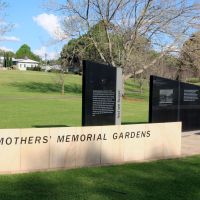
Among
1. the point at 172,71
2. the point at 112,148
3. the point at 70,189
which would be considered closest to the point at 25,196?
the point at 70,189

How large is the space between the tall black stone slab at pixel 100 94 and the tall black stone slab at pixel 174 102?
7.94ft

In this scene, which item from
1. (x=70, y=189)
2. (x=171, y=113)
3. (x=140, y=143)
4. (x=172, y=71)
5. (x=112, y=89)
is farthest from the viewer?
(x=172, y=71)

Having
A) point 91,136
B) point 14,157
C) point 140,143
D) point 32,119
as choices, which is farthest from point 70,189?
point 32,119

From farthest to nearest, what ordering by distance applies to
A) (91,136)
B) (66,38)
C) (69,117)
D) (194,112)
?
(66,38), (69,117), (194,112), (91,136)

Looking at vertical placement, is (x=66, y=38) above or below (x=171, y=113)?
above

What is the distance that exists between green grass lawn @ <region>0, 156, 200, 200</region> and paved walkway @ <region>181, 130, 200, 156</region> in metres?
2.45

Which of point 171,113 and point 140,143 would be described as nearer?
point 140,143

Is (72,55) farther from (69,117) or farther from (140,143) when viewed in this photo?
(140,143)

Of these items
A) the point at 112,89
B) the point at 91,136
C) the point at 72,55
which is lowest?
the point at 91,136

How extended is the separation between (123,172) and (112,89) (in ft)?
11.5

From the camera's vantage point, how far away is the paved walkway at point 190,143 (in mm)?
11227

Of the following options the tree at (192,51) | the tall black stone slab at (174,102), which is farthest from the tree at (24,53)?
the tall black stone slab at (174,102)

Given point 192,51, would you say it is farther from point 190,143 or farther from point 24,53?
point 24,53

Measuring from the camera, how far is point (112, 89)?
37.1 feet
